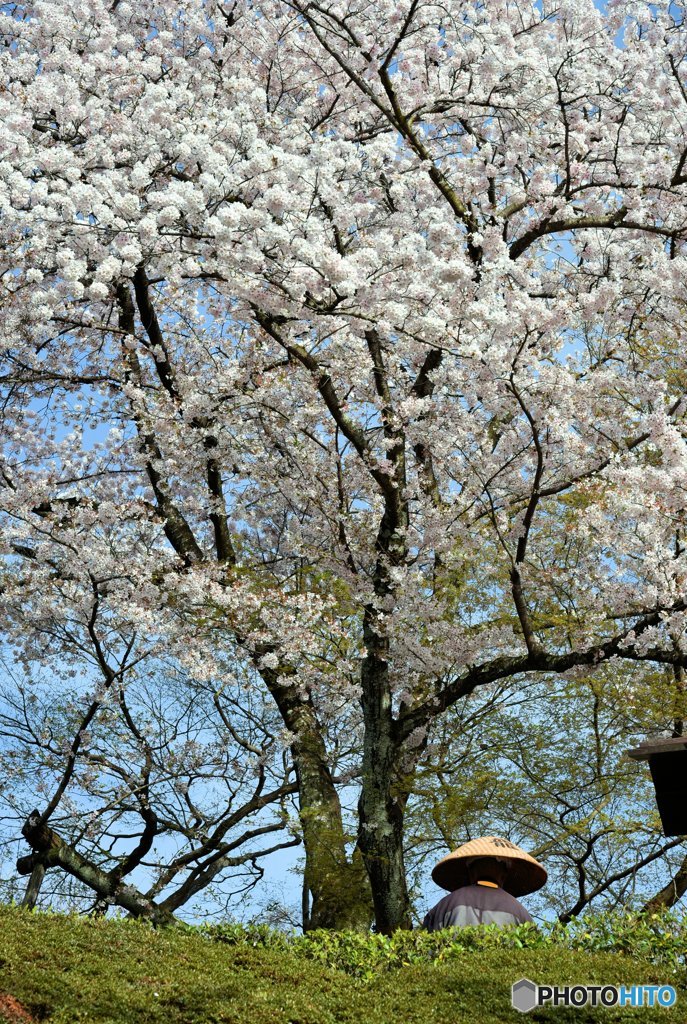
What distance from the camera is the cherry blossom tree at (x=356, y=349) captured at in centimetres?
1003

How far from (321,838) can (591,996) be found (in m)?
4.65

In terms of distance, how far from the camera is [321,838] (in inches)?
455

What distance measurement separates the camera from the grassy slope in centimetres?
683

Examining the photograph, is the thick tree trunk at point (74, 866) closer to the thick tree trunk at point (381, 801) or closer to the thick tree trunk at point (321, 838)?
the thick tree trunk at point (321, 838)

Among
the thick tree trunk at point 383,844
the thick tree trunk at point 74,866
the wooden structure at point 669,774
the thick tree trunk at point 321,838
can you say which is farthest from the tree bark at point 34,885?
the wooden structure at point 669,774

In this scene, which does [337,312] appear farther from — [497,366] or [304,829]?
[304,829]

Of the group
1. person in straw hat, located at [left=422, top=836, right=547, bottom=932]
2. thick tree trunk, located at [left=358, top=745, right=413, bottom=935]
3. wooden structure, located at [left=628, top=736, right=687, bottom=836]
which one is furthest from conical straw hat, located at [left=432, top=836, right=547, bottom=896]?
wooden structure, located at [left=628, top=736, right=687, bottom=836]

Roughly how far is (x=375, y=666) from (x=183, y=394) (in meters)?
3.78

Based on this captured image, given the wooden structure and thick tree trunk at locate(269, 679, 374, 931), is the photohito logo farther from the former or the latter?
thick tree trunk at locate(269, 679, 374, 931)

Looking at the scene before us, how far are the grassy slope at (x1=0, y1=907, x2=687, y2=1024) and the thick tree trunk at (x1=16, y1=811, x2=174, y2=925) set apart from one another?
3440mm

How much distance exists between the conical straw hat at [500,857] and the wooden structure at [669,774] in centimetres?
170

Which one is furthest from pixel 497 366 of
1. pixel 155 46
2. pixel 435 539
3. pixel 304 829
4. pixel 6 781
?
pixel 6 781

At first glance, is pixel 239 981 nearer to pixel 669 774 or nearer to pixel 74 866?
pixel 669 774

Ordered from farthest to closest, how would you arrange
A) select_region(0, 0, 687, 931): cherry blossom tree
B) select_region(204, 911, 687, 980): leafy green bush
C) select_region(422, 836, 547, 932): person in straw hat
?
select_region(0, 0, 687, 931): cherry blossom tree
select_region(422, 836, 547, 932): person in straw hat
select_region(204, 911, 687, 980): leafy green bush
